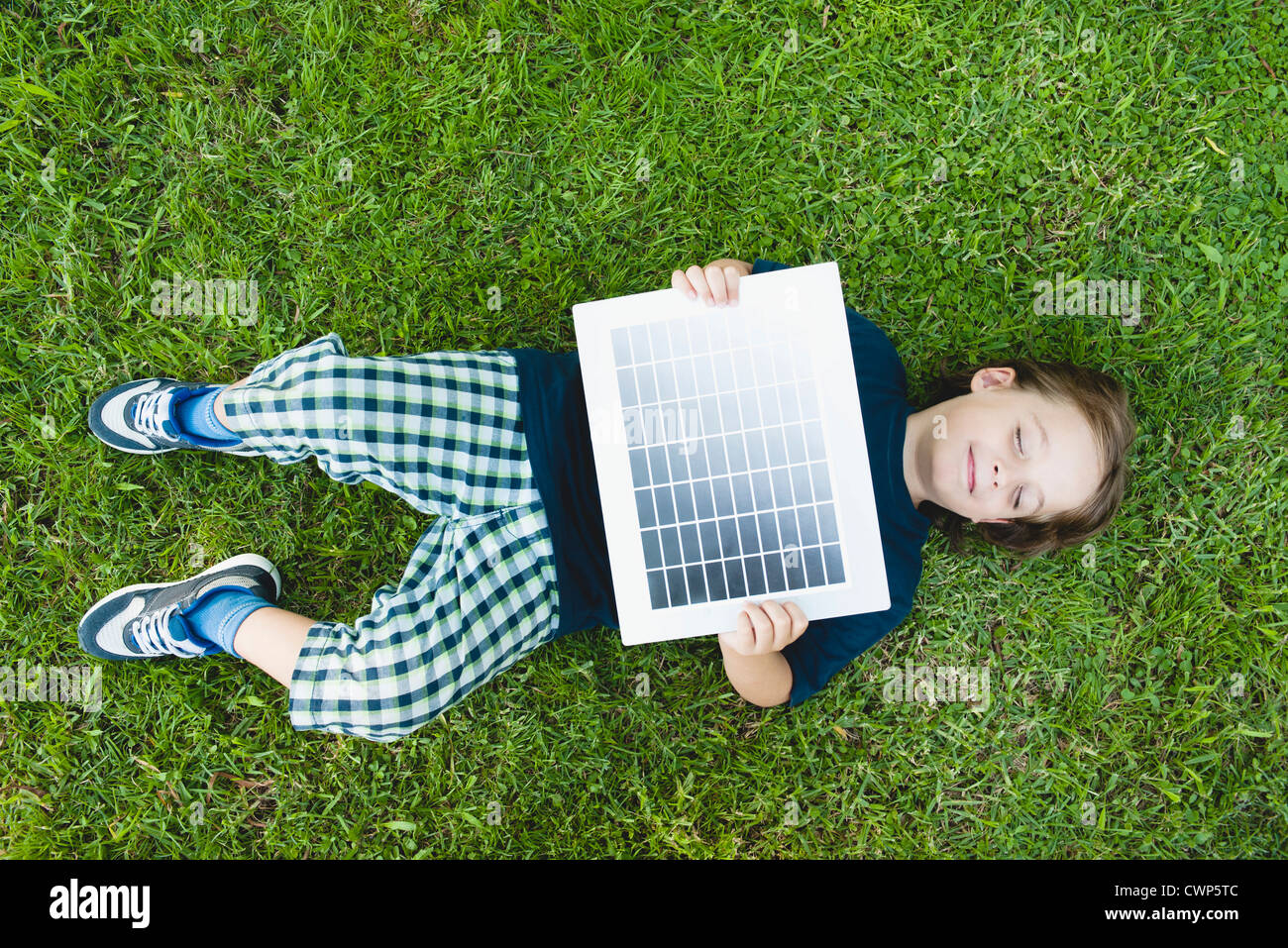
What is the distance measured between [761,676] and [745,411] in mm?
733

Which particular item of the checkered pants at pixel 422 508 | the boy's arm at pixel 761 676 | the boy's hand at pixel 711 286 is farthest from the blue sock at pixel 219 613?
the boy's hand at pixel 711 286

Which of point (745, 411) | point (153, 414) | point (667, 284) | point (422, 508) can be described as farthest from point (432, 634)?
point (667, 284)

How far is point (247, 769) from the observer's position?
7.79 feet

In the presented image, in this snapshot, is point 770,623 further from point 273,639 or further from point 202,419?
point 202,419

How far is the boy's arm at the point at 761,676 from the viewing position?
203 cm

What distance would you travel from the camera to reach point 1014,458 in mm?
1957

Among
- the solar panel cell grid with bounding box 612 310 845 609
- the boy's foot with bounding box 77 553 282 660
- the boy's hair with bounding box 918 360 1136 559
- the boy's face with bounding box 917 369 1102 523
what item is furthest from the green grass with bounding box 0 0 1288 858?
the solar panel cell grid with bounding box 612 310 845 609

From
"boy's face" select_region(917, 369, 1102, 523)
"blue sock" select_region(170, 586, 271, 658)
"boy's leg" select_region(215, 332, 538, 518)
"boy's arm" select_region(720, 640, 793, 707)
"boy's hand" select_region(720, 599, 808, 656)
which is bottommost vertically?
"boy's arm" select_region(720, 640, 793, 707)

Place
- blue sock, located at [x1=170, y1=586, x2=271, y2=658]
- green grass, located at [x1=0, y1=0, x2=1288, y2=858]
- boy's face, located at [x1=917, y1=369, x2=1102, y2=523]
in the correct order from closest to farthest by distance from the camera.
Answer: boy's face, located at [x1=917, y1=369, x2=1102, y2=523]
blue sock, located at [x1=170, y1=586, x2=271, y2=658]
green grass, located at [x1=0, y1=0, x2=1288, y2=858]

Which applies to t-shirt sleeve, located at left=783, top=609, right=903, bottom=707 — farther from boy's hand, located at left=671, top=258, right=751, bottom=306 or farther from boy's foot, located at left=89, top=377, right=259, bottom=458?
boy's foot, located at left=89, top=377, right=259, bottom=458

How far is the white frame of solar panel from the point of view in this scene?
5.84 feet

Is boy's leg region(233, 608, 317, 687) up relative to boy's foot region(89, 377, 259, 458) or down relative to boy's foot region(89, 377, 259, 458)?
down

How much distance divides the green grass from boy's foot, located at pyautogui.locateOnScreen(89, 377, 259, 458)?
9cm

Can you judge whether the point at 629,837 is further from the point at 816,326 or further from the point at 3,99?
the point at 3,99
